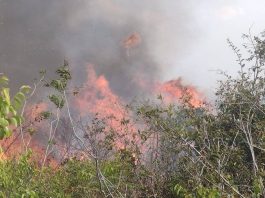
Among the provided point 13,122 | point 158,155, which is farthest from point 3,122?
point 158,155

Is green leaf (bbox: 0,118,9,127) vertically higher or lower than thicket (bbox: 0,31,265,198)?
lower

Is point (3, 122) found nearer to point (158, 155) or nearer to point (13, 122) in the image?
→ point (13, 122)

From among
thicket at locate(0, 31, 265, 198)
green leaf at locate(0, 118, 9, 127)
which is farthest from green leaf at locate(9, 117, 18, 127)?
thicket at locate(0, 31, 265, 198)

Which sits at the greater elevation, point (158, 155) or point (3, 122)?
point (158, 155)

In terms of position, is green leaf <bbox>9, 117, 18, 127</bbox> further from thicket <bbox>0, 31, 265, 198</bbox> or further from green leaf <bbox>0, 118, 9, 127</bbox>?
thicket <bbox>0, 31, 265, 198</bbox>

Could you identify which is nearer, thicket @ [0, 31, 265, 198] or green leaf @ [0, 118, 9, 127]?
green leaf @ [0, 118, 9, 127]

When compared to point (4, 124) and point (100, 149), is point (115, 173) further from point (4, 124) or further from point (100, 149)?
point (4, 124)

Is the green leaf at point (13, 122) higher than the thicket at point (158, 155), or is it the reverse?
the thicket at point (158, 155)

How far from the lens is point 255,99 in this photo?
722 inches

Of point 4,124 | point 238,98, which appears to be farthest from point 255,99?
point 4,124

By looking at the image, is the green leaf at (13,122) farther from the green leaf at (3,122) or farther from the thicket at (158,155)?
the thicket at (158,155)

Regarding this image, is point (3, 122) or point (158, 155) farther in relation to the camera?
point (158, 155)

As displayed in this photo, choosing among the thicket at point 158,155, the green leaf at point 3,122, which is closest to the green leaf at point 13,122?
the green leaf at point 3,122

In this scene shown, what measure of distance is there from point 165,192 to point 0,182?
8396 millimetres
